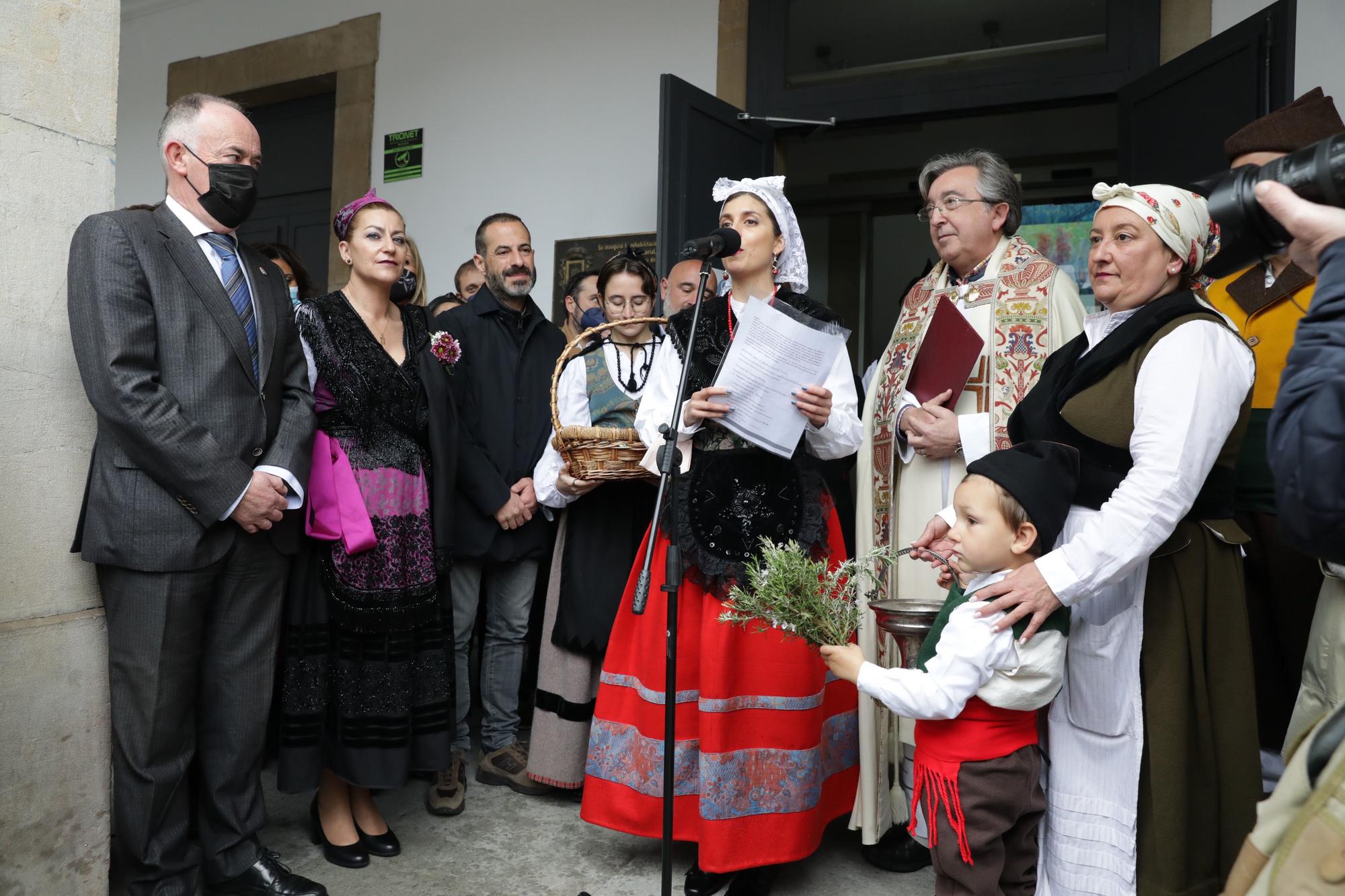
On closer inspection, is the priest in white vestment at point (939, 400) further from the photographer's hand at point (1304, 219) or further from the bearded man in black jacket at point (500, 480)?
the photographer's hand at point (1304, 219)

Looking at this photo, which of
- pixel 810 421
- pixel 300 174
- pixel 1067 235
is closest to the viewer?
pixel 810 421

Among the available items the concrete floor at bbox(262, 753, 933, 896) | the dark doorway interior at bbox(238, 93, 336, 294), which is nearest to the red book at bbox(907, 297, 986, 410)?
the concrete floor at bbox(262, 753, 933, 896)

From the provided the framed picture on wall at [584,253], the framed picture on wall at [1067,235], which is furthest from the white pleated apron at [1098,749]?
the framed picture on wall at [584,253]

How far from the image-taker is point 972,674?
1.94m

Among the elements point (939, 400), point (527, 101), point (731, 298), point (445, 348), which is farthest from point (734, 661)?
point (527, 101)

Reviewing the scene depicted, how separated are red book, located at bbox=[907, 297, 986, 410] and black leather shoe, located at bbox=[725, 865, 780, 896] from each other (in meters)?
1.42

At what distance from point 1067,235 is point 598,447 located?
3741 millimetres

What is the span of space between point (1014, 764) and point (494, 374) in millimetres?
2374

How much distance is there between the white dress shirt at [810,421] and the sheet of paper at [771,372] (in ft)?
0.20

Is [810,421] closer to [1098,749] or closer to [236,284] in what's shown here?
[1098,749]

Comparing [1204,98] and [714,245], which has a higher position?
[1204,98]

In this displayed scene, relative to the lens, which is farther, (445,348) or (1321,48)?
(1321,48)

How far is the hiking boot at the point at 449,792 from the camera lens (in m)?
3.37

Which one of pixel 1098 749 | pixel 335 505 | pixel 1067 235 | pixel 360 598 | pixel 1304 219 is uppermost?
pixel 1067 235
